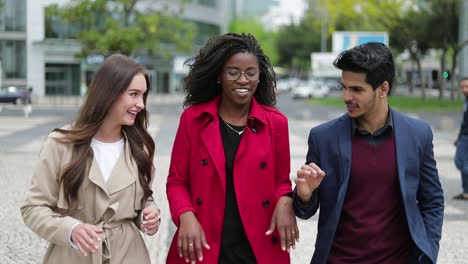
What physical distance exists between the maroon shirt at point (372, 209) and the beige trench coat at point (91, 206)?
0.88 m

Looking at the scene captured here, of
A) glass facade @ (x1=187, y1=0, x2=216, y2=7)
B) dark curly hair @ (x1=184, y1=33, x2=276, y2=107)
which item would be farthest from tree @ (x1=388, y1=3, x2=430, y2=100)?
dark curly hair @ (x1=184, y1=33, x2=276, y2=107)

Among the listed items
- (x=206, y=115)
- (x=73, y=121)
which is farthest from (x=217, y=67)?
(x=73, y=121)

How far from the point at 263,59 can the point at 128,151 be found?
774mm

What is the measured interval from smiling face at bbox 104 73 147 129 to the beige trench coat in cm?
16

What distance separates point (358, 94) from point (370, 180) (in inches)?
14.4

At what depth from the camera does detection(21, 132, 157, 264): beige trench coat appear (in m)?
3.13

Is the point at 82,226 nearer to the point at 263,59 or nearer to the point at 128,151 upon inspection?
the point at 128,151

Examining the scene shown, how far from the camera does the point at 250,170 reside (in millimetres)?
3357

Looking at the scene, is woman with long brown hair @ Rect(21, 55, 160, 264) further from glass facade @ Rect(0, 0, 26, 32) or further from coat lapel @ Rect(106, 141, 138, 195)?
glass facade @ Rect(0, 0, 26, 32)

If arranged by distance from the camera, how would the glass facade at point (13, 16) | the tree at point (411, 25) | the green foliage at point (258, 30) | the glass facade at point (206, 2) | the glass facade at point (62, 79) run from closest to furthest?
the tree at point (411, 25), the glass facade at point (13, 16), the glass facade at point (62, 79), the glass facade at point (206, 2), the green foliage at point (258, 30)

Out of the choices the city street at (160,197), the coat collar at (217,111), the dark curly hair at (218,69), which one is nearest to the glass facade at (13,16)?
the city street at (160,197)

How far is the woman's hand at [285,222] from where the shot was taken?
334 centimetres

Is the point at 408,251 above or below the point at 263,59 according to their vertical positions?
below

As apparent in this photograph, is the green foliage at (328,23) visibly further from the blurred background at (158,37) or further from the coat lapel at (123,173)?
the coat lapel at (123,173)
